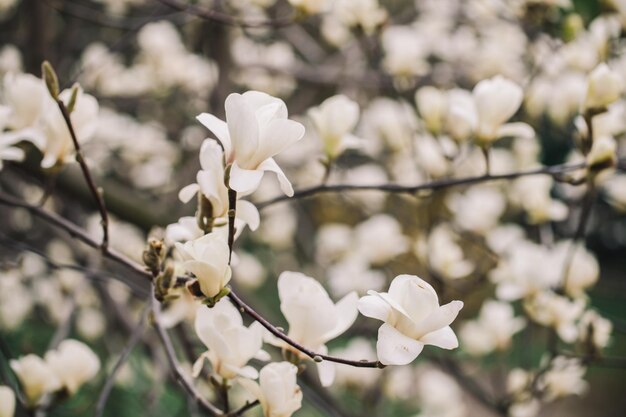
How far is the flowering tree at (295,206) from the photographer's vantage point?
0.50 meters

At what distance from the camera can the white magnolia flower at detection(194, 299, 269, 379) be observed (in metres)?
0.49

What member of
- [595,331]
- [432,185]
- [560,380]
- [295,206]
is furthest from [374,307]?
[295,206]

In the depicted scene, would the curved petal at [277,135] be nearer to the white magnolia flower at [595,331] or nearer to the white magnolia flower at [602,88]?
the white magnolia flower at [602,88]

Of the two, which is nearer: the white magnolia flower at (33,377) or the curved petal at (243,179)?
the curved petal at (243,179)

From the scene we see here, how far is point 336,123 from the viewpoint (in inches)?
29.1

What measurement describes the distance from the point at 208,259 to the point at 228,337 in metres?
0.08

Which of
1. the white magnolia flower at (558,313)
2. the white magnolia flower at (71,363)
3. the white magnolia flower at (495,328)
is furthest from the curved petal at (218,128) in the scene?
the white magnolia flower at (495,328)

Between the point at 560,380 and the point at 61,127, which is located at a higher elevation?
the point at 61,127

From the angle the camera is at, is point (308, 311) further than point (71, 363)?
No

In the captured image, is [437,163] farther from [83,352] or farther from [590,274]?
[83,352]

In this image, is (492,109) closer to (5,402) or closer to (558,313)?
(558,313)

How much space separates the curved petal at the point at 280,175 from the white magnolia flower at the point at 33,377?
34 cm

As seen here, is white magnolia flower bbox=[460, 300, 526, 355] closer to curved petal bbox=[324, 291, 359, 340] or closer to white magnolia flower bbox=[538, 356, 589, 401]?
white magnolia flower bbox=[538, 356, 589, 401]

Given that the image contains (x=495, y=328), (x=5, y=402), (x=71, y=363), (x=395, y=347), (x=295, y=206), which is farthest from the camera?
(x=295, y=206)
